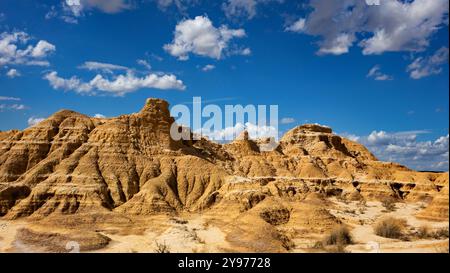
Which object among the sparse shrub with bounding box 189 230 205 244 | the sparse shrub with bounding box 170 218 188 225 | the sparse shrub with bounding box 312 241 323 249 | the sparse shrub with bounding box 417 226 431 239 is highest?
the sparse shrub with bounding box 417 226 431 239

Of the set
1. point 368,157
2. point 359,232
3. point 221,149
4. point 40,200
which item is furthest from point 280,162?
point 40,200

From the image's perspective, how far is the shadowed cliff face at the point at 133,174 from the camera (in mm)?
45125

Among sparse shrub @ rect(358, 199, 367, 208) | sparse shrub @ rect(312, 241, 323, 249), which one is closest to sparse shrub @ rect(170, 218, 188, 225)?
sparse shrub @ rect(312, 241, 323, 249)

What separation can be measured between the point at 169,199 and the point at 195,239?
14.8 metres

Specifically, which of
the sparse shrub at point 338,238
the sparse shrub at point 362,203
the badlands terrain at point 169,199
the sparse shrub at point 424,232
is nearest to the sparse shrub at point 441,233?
the badlands terrain at point 169,199

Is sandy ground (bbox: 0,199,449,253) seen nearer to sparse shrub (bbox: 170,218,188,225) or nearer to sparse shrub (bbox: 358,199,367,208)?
sparse shrub (bbox: 170,218,188,225)

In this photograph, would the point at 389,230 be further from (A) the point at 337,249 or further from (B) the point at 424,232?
(A) the point at 337,249

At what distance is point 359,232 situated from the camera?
38875mm

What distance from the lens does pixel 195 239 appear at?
34.0 meters

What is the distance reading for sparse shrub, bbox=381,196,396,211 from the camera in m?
60.1

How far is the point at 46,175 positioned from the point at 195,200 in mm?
17768

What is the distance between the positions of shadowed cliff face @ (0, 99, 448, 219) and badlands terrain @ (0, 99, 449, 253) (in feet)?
0.50

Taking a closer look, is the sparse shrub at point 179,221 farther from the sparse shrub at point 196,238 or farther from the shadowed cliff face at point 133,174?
the sparse shrub at point 196,238
